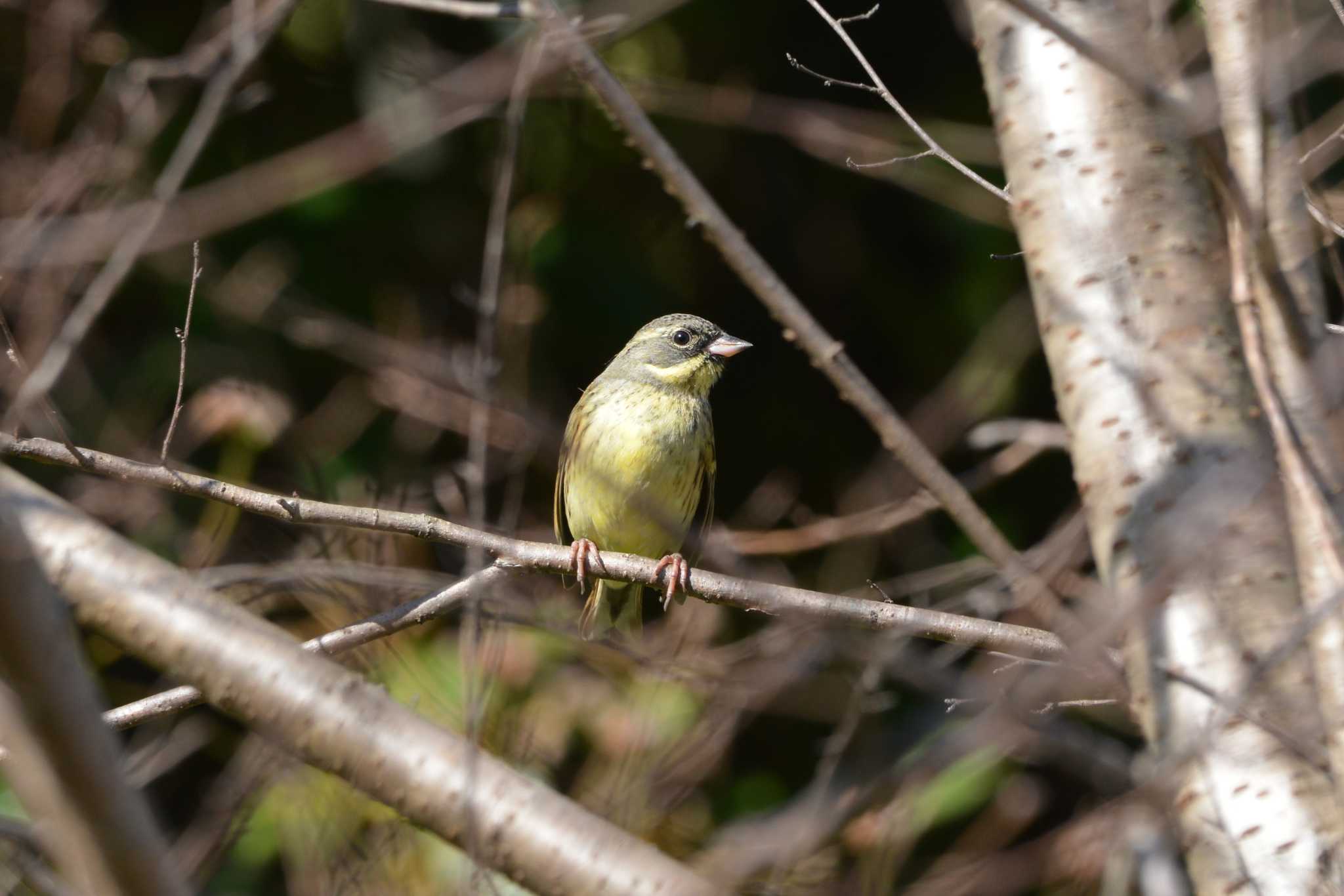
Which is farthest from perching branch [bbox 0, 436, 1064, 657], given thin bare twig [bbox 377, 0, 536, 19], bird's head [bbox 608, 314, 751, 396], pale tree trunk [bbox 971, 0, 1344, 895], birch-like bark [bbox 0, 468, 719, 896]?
bird's head [bbox 608, 314, 751, 396]

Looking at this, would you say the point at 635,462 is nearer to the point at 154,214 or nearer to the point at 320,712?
the point at 154,214

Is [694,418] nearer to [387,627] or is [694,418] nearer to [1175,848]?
[387,627]

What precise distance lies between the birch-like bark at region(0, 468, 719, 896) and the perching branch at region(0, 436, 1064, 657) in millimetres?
854

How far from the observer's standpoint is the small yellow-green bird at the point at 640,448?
546 cm

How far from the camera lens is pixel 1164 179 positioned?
132 inches

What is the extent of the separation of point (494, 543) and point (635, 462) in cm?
183

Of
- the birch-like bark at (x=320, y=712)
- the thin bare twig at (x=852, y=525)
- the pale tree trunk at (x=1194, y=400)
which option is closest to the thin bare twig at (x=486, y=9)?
the pale tree trunk at (x=1194, y=400)

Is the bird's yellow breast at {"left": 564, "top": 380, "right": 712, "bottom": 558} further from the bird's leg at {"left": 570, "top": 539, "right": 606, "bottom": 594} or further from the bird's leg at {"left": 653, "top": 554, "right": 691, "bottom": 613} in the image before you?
the bird's leg at {"left": 570, "top": 539, "right": 606, "bottom": 594}

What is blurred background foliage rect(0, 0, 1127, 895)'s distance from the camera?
5.38m

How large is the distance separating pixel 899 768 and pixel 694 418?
397cm

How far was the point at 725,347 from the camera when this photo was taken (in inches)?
232

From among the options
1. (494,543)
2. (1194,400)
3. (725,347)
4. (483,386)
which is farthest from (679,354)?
(483,386)

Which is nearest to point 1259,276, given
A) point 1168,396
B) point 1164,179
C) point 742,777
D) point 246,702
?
point 1168,396

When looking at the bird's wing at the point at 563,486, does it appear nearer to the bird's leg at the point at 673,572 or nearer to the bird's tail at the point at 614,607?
the bird's tail at the point at 614,607
